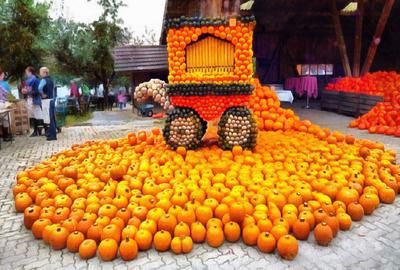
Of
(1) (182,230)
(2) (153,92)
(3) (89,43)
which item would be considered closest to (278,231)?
(1) (182,230)

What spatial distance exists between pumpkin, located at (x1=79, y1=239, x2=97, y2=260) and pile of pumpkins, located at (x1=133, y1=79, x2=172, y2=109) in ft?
11.8

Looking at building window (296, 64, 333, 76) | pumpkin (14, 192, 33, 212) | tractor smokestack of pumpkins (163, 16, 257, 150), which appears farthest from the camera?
building window (296, 64, 333, 76)

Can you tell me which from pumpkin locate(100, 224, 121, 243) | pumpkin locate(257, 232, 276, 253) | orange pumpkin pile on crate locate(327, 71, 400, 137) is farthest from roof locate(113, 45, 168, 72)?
pumpkin locate(257, 232, 276, 253)

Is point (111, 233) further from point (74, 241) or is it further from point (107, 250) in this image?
point (74, 241)

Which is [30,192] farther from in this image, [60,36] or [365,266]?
[60,36]

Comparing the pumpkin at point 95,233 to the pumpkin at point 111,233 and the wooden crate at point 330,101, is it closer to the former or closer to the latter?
the pumpkin at point 111,233

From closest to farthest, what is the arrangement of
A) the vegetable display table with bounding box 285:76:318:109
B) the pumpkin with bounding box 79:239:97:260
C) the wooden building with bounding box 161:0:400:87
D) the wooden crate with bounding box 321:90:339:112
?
the pumpkin with bounding box 79:239:97:260 → the wooden crate with bounding box 321:90:339:112 → the vegetable display table with bounding box 285:76:318:109 → the wooden building with bounding box 161:0:400:87

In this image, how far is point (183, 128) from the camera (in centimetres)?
639

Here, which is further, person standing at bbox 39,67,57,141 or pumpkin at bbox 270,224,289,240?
person standing at bbox 39,67,57,141

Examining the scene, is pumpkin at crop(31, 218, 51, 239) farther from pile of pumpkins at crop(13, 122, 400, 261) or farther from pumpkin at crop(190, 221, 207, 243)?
pumpkin at crop(190, 221, 207, 243)

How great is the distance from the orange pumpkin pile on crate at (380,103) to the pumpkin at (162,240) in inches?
304

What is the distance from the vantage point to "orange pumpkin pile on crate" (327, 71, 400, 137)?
992 centimetres

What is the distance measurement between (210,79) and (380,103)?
705 cm

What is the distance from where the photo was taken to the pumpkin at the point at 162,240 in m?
3.65
